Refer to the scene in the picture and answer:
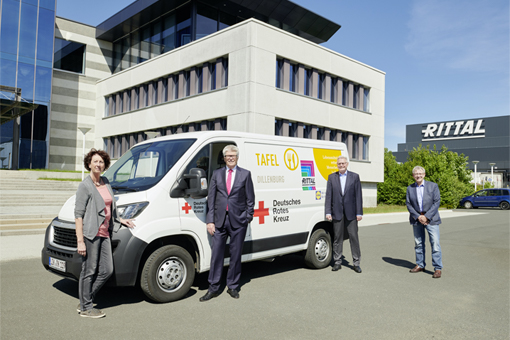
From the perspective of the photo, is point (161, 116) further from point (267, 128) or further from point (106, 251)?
point (106, 251)

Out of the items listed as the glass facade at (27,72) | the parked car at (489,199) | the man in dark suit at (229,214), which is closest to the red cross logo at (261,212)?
the man in dark suit at (229,214)

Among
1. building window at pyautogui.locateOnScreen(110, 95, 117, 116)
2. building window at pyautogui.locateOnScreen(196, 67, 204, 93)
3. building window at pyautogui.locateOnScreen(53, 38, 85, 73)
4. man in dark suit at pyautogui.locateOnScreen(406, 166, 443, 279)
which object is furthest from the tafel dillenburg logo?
building window at pyautogui.locateOnScreen(53, 38, 85, 73)

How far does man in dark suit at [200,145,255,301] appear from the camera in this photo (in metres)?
5.42

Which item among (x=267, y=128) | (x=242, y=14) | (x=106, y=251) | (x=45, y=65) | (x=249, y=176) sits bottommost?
(x=106, y=251)

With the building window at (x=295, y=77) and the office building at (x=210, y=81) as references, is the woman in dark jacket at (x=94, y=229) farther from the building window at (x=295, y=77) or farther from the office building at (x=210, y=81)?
the building window at (x=295, y=77)

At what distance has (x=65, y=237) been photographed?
16.4 feet

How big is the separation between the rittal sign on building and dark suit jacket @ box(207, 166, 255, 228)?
295ft

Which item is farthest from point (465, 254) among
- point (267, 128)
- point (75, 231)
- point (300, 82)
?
point (300, 82)

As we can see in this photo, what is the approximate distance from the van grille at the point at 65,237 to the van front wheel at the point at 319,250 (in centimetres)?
388

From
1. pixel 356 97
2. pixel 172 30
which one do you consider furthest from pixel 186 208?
pixel 172 30

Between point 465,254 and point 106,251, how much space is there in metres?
8.11

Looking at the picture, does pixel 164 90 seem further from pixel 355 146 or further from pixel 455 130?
pixel 455 130

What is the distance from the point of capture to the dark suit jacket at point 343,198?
7254 mm

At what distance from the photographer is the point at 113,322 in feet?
14.6
